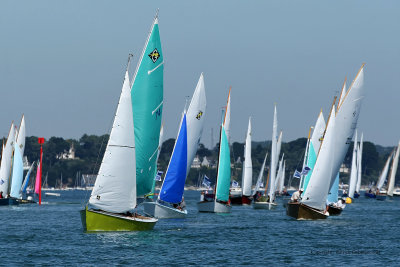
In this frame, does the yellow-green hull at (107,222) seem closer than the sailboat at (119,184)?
No

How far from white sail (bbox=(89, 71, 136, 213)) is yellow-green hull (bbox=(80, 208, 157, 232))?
0.37 m

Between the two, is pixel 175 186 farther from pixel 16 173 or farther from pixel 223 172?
pixel 16 173

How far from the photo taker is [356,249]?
45125 millimetres

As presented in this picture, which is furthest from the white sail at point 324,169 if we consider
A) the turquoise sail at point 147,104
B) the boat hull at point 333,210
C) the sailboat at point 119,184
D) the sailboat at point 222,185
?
the sailboat at point 119,184

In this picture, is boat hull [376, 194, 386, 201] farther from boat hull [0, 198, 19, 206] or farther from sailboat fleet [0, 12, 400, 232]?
boat hull [0, 198, 19, 206]

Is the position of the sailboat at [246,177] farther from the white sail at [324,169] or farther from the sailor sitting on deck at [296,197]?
the white sail at [324,169]

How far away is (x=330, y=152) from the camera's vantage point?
208 feet

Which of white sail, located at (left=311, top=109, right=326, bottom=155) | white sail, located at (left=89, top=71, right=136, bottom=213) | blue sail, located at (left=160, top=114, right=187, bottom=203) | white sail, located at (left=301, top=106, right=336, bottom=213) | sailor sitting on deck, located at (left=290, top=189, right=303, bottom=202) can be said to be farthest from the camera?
white sail, located at (left=311, top=109, right=326, bottom=155)

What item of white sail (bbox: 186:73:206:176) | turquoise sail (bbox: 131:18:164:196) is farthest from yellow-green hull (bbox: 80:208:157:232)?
white sail (bbox: 186:73:206:176)

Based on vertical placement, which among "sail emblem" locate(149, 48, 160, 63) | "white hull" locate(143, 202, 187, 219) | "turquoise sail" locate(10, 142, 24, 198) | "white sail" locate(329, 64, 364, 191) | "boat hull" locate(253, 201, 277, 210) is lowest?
"white hull" locate(143, 202, 187, 219)

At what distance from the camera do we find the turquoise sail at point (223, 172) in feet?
254

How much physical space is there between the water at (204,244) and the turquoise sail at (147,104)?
3882 mm

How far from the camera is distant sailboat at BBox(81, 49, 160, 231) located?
46.0m

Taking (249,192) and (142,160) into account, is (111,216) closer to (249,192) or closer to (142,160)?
(142,160)
